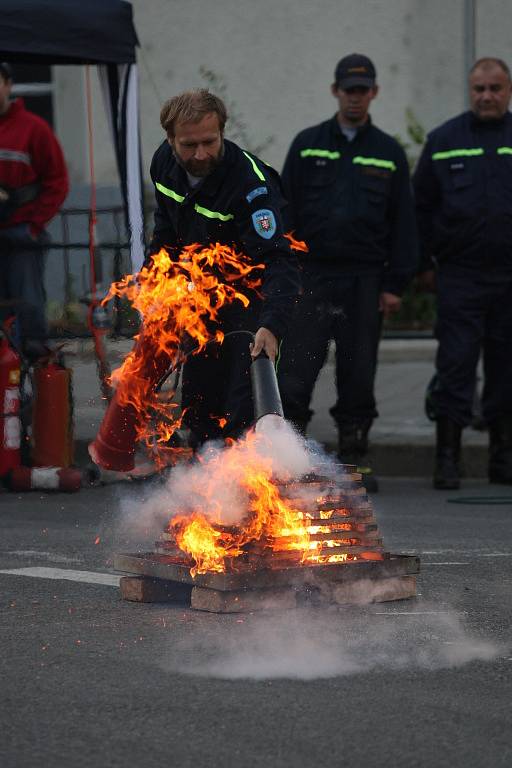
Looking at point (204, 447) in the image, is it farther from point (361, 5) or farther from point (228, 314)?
point (361, 5)

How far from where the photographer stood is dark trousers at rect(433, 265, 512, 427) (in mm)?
10039

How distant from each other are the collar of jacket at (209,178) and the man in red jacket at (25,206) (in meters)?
3.74

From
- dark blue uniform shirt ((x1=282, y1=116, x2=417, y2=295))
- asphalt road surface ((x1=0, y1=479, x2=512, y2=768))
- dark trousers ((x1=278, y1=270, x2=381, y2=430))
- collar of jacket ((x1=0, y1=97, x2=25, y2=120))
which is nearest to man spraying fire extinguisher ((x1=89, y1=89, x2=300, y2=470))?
asphalt road surface ((x1=0, y1=479, x2=512, y2=768))

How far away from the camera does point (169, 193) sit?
6.89 m

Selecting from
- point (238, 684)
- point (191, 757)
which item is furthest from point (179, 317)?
point (191, 757)

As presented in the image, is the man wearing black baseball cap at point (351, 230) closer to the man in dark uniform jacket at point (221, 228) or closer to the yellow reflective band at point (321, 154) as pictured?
the yellow reflective band at point (321, 154)

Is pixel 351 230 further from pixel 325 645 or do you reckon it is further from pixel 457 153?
pixel 325 645

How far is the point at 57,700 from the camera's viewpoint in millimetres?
4812

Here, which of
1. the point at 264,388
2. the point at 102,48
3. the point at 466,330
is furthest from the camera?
the point at 102,48

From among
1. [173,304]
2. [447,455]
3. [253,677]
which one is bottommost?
[447,455]

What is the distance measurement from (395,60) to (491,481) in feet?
24.0

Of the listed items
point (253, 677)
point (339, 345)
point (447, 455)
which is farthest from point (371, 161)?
point (253, 677)

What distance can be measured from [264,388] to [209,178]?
0.98 meters

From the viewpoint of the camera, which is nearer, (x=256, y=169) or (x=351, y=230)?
(x=256, y=169)
